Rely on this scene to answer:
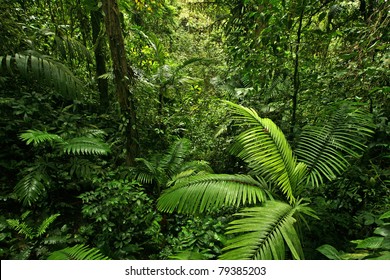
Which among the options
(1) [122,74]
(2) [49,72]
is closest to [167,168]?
(1) [122,74]

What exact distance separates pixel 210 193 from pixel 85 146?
1.56 meters

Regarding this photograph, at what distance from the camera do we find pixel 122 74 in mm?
2732

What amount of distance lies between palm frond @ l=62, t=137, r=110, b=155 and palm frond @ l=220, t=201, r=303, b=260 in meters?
1.68

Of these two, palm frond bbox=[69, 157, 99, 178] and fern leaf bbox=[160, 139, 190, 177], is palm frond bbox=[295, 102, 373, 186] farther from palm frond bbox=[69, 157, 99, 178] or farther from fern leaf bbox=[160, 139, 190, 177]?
palm frond bbox=[69, 157, 99, 178]

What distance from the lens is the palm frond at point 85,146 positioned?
2.54 metres

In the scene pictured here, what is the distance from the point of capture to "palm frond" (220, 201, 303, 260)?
1.36m

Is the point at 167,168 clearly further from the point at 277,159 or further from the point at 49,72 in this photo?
the point at 49,72

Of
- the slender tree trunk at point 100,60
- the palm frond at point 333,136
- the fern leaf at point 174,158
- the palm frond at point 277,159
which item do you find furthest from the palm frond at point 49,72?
the palm frond at point 333,136

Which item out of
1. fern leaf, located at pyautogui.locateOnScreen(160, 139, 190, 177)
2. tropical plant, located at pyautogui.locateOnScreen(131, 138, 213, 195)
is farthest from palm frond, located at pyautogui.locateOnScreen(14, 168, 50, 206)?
fern leaf, located at pyautogui.locateOnScreen(160, 139, 190, 177)

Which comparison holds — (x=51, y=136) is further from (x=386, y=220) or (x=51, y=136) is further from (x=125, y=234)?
(x=386, y=220)

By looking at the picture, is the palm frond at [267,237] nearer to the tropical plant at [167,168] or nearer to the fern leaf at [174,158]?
the tropical plant at [167,168]

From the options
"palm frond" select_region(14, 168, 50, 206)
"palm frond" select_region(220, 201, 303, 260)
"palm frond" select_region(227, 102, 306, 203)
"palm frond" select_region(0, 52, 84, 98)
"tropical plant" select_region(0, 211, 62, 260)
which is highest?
"palm frond" select_region(0, 52, 84, 98)
